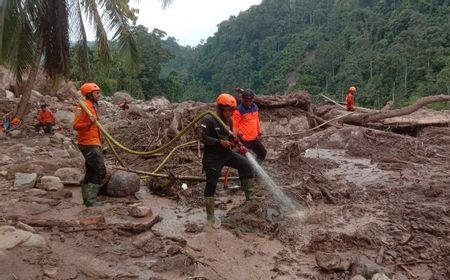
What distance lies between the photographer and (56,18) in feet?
30.6

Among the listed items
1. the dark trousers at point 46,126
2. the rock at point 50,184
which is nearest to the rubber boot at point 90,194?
the rock at point 50,184

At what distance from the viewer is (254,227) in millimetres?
4879

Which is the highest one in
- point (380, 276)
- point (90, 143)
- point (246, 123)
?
point (246, 123)

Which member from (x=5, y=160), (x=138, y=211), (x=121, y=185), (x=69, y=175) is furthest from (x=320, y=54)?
(x=138, y=211)

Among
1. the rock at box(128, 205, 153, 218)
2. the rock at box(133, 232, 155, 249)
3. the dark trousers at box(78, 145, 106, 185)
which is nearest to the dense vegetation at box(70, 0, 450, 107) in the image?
the dark trousers at box(78, 145, 106, 185)

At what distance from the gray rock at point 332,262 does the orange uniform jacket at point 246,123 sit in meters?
2.28

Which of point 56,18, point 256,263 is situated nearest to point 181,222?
point 256,263

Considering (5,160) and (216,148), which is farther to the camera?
(5,160)

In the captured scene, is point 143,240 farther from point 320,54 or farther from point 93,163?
point 320,54

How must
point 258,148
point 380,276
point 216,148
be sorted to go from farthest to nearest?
point 258,148, point 216,148, point 380,276

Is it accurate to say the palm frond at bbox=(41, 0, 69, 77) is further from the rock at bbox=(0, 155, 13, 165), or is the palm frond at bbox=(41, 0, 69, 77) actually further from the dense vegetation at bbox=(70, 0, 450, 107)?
the rock at bbox=(0, 155, 13, 165)

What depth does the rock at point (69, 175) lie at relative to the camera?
616 centimetres

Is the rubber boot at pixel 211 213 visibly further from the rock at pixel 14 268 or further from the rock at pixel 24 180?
the rock at pixel 24 180

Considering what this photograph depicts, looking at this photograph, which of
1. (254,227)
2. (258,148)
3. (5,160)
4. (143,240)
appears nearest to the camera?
(143,240)
